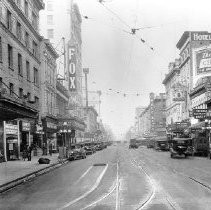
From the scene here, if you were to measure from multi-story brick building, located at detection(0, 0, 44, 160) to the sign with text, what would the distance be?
33.4 m

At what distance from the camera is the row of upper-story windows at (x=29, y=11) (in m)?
46.2

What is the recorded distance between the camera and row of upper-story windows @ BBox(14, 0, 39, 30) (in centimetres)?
4620

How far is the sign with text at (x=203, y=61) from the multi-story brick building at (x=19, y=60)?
3338 centimetres

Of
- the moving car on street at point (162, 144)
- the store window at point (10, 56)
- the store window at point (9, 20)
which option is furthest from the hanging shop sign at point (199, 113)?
the store window at point (9, 20)

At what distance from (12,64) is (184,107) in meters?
55.4

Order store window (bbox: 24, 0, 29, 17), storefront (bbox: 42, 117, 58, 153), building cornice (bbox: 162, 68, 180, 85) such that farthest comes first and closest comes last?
building cornice (bbox: 162, 68, 180, 85) < storefront (bbox: 42, 117, 58, 153) < store window (bbox: 24, 0, 29, 17)

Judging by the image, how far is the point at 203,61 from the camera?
256 ft

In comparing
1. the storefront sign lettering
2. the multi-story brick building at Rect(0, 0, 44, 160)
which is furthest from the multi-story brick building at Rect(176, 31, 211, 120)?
the multi-story brick building at Rect(0, 0, 44, 160)

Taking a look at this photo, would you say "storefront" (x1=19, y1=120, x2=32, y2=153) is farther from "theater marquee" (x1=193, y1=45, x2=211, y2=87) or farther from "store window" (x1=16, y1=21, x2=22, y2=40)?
"theater marquee" (x1=193, y1=45, x2=211, y2=87)

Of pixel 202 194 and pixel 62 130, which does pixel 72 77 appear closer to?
pixel 62 130

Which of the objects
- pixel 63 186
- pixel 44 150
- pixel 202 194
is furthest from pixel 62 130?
pixel 202 194

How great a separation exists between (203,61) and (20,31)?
4141 centimetres

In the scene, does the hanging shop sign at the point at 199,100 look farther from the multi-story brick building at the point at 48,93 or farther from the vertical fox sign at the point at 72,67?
the multi-story brick building at the point at 48,93

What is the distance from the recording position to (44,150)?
190 feet
